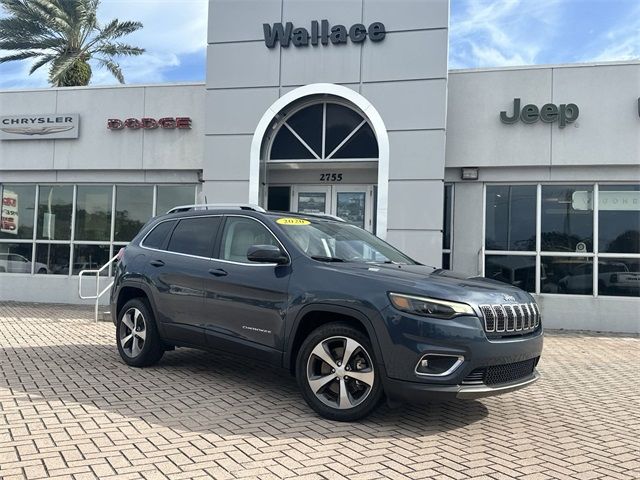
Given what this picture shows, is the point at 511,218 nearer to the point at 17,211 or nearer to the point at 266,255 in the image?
the point at 266,255

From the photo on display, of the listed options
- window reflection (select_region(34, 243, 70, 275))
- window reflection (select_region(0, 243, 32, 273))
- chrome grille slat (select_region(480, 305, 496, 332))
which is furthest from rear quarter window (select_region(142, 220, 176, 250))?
window reflection (select_region(0, 243, 32, 273))

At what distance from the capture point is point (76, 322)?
1068cm

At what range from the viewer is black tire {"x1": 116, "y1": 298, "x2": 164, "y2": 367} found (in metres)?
6.42

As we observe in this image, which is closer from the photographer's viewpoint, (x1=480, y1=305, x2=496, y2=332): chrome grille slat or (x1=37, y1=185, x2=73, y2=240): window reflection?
(x1=480, y1=305, x2=496, y2=332): chrome grille slat

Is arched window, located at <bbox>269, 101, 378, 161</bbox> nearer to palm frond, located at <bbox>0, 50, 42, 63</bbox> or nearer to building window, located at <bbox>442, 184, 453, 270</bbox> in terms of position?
building window, located at <bbox>442, 184, 453, 270</bbox>

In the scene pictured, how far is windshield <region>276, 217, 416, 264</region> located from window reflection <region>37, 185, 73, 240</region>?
10258 millimetres

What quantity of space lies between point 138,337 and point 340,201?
6728 mm

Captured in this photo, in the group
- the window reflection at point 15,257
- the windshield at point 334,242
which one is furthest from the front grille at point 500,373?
the window reflection at point 15,257

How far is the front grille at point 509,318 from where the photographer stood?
452 cm

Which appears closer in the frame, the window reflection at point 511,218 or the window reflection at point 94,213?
the window reflection at point 511,218

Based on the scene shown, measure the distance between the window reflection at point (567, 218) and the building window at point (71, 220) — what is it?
308 inches

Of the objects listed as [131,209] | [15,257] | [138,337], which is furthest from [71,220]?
[138,337]

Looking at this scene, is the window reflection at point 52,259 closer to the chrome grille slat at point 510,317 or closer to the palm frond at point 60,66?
the palm frond at point 60,66

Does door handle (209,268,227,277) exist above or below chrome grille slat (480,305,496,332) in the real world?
above
